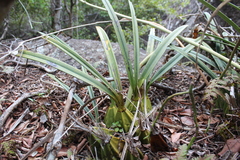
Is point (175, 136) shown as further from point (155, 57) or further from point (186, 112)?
point (155, 57)

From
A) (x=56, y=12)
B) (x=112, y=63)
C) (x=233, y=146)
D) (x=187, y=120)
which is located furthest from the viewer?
(x=56, y=12)

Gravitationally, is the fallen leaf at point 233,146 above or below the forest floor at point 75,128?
below

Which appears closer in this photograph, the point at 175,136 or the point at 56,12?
the point at 175,136

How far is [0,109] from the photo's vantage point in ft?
3.54

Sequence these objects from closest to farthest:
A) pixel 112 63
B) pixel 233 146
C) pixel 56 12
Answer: pixel 233 146 < pixel 112 63 < pixel 56 12

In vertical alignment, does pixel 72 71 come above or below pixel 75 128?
A: above

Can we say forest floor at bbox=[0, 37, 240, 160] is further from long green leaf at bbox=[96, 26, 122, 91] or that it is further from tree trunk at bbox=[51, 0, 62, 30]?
tree trunk at bbox=[51, 0, 62, 30]

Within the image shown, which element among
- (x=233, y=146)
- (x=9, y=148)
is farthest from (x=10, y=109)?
(x=233, y=146)

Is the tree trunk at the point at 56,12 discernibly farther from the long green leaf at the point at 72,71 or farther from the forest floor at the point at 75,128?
the long green leaf at the point at 72,71

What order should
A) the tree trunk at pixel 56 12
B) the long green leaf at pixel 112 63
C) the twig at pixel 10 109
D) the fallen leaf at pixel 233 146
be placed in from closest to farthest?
the fallen leaf at pixel 233 146, the long green leaf at pixel 112 63, the twig at pixel 10 109, the tree trunk at pixel 56 12

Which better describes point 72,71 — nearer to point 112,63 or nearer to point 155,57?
point 112,63

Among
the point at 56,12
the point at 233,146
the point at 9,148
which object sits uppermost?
the point at 56,12

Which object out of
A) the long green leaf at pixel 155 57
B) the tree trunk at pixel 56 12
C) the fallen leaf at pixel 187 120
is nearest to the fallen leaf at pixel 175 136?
the fallen leaf at pixel 187 120

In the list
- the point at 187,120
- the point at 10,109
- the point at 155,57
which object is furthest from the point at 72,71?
the point at 187,120
